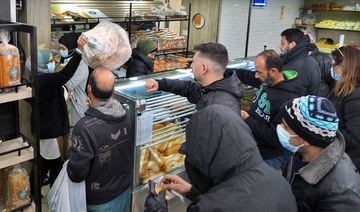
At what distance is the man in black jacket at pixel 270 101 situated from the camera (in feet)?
8.80

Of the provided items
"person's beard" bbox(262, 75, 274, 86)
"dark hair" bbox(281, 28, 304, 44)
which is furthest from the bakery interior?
"person's beard" bbox(262, 75, 274, 86)

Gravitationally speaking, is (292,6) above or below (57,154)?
above

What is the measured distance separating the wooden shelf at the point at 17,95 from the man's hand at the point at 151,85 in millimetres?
841

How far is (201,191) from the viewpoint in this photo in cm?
146

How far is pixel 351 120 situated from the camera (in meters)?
2.58

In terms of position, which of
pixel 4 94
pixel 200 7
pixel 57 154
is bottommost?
pixel 57 154

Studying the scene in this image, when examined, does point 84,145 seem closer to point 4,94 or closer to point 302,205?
point 4,94

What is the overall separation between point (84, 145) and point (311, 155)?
4.24 ft

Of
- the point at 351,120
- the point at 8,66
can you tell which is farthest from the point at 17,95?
the point at 351,120

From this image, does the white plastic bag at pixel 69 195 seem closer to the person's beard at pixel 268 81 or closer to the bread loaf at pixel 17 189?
the bread loaf at pixel 17 189

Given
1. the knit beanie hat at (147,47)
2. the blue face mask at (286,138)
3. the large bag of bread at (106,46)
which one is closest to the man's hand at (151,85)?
the large bag of bread at (106,46)

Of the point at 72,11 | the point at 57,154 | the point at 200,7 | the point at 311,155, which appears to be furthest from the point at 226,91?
the point at 200,7

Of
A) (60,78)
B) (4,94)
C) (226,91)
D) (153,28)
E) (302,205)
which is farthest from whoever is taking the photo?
(153,28)

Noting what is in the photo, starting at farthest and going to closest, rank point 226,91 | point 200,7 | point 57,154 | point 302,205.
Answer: point 200,7 < point 57,154 < point 226,91 < point 302,205
